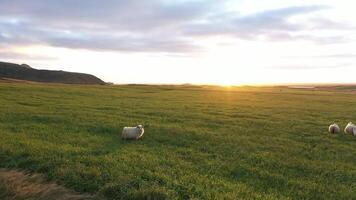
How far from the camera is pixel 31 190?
11.5 metres

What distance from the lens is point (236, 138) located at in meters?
20.4

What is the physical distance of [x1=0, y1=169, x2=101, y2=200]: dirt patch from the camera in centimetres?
1115

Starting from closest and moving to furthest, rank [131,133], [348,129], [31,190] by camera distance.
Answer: [31,190] < [131,133] < [348,129]

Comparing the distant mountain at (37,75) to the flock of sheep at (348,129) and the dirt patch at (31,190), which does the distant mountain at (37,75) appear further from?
the dirt patch at (31,190)

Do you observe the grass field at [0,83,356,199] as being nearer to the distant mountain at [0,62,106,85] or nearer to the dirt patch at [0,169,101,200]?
the dirt patch at [0,169,101,200]

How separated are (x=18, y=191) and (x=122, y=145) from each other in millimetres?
6817

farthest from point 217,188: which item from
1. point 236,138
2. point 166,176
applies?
point 236,138

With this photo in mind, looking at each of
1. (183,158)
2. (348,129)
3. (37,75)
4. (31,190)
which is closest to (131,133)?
(183,158)

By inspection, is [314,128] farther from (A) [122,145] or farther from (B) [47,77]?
(B) [47,77]

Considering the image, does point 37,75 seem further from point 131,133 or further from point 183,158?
point 183,158

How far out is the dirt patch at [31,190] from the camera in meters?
11.1

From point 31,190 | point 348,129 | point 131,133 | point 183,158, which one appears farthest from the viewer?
point 348,129

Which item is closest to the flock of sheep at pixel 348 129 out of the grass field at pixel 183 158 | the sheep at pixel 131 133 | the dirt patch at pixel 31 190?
the grass field at pixel 183 158

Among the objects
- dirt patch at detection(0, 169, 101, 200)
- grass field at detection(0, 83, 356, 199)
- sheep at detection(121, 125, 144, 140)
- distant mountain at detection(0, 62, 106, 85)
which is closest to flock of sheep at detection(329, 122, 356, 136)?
grass field at detection(0, 83, 356, 199)
